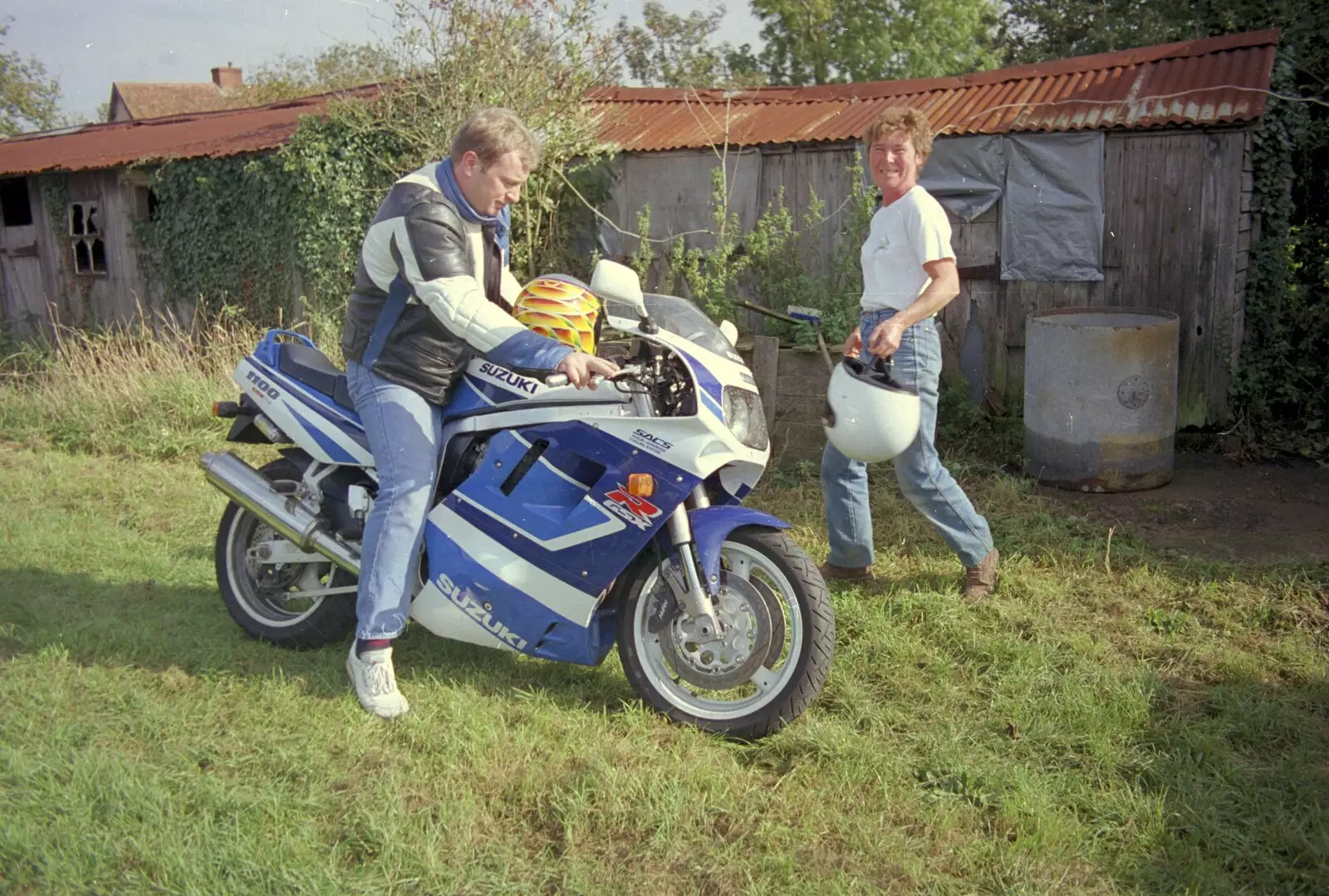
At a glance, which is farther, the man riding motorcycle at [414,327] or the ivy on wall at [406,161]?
the ivy on wall at [406,161]

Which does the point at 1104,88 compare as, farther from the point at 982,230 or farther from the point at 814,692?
the point at 814,692

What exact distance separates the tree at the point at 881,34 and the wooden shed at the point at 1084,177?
21.7 m

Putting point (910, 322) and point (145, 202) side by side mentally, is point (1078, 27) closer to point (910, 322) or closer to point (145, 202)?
point (145, 202)

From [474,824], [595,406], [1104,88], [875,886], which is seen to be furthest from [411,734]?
[1104,88]

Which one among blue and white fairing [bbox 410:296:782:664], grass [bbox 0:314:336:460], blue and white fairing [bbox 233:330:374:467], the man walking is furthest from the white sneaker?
grass [bbox 0:314:336:460]

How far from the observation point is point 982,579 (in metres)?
5.03

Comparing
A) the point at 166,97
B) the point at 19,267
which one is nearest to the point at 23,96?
the point at 166,97

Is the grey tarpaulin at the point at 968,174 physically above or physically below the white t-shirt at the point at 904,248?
above

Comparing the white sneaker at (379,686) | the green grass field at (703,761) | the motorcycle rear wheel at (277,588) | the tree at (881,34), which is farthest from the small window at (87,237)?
the tree at (881,34)

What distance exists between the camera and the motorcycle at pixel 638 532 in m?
3.66

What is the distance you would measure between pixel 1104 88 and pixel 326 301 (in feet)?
26.8

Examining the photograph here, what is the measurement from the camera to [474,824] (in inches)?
129

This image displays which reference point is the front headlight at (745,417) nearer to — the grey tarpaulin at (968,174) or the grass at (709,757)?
the grass at (709,757)

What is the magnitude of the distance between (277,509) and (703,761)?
6.41 ft
